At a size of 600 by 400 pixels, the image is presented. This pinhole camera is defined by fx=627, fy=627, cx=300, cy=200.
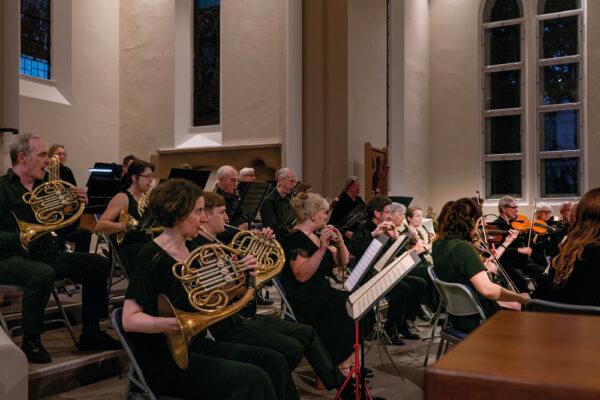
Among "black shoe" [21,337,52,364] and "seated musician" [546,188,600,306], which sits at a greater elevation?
"seated musician" [546,188,600,306]

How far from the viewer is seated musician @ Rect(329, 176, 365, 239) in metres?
7.03

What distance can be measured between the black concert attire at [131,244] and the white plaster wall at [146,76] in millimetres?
7035

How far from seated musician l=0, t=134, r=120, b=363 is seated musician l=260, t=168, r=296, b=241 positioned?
2.07 m

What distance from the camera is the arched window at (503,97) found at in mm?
13586

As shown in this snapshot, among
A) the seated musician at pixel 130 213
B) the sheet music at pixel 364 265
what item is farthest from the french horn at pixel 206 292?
the seated musician at pixel 130 213

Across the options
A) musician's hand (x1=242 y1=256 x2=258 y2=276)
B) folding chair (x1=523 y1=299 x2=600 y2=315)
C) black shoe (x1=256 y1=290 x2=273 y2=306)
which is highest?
musician's hand (x1=242 y1=256 x2=258 y2=276)

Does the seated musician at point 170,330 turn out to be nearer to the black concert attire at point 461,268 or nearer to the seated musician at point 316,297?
the seated musician at point 316,297

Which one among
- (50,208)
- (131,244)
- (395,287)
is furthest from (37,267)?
(395,287)

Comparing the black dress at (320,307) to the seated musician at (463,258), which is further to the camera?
the black dress at (320,307)

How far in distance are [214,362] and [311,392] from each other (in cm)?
193

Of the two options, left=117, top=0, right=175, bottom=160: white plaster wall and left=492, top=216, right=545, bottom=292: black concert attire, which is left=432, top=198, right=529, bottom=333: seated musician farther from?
left=117, top=0, right=175, bottom=160: white plaster wall

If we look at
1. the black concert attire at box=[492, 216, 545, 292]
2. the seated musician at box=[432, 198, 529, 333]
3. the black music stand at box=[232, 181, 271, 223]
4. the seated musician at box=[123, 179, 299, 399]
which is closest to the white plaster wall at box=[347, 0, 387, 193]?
the black concert attire at box=[492, 216, 545, 292]

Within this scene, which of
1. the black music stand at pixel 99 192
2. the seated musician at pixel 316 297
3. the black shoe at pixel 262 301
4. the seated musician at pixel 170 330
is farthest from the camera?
the black shoe at pixel 262 301

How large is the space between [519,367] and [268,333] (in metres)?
2.69
